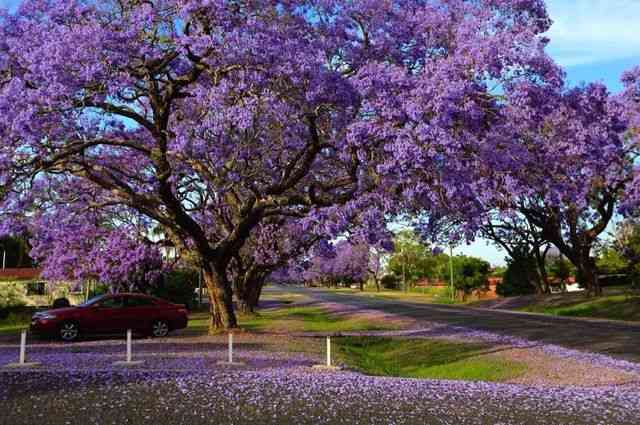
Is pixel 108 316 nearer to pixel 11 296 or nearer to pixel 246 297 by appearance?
pixel 246 297

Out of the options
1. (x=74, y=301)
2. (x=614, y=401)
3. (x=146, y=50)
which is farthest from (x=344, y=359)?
(x=74, y=301)

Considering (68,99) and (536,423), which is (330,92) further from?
(536,423)

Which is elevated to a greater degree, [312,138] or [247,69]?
[247,69]

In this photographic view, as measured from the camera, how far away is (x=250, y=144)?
16828 mm

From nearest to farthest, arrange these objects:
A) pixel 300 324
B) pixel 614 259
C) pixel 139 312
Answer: pixel 139 312, pixel 300 324, pixel 614 259

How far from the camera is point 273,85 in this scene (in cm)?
1520

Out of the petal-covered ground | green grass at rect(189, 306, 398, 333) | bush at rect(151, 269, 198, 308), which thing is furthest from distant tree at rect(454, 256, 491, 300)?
the petal-covered ground

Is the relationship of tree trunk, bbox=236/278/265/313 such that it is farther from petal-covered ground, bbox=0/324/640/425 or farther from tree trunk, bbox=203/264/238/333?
petal-covered ground, bbox=0/324/640/425

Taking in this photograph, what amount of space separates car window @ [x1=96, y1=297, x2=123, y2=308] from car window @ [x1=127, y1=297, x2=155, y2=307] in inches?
12.0

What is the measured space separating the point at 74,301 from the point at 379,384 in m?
34.1

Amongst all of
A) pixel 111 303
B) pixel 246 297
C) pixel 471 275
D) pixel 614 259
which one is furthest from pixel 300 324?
pixel 471 275

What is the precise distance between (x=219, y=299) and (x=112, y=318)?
141 inches

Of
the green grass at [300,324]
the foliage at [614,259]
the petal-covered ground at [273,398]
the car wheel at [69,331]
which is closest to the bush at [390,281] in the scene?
the foliage at [614,259]

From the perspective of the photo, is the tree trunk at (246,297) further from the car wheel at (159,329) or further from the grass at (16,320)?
the car wheel at (159,329)
